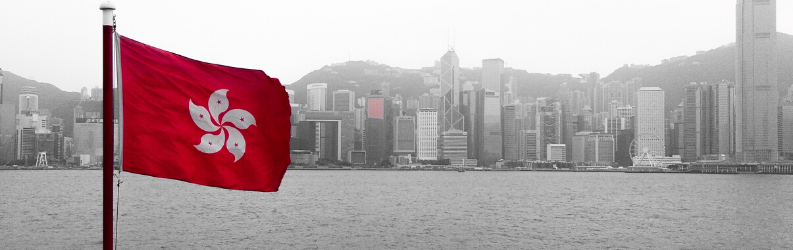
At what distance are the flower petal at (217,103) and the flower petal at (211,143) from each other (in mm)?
145

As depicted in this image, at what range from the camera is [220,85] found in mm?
7715

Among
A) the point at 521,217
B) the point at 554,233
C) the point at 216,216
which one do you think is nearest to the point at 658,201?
the point at 521,217

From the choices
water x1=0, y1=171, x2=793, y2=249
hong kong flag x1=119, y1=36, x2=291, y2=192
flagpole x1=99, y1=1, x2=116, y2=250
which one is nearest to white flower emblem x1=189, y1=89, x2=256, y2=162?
hong kong flag x1=119, y1=36, x2=291, y2=192

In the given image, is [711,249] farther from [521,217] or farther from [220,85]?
[220,85]

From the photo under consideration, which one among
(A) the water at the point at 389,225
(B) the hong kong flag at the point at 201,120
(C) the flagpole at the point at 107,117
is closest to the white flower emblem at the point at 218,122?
(B) the hong kong flag at the point at 201,120

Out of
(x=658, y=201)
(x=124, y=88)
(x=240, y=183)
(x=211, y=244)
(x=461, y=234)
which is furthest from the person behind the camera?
(x=658, y=201)

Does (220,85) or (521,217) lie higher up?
→ (220,85)

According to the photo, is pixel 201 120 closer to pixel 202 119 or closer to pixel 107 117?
pixel 202 119

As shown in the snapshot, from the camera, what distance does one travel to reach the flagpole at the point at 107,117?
6.71m

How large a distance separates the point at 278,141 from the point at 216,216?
48.8 metres

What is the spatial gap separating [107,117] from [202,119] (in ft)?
3.66

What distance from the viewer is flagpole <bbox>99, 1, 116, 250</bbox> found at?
671cm

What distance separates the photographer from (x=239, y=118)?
782cm

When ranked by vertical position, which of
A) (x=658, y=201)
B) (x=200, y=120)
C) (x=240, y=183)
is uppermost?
(x=200, y=120)
